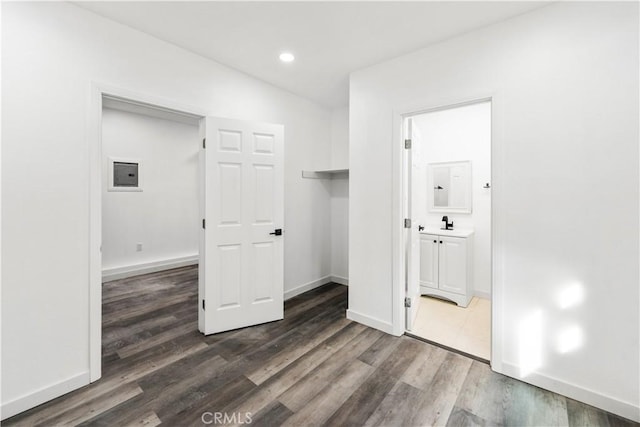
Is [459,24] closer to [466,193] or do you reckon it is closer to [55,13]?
[466,193]

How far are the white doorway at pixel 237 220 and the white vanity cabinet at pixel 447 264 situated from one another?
193 centimetres

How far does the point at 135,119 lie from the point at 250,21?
3.70m

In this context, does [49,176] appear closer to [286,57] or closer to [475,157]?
[286,57]

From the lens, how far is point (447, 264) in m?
3.39

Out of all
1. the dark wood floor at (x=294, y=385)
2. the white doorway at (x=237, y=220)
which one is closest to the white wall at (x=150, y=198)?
the dark wood floor at (x=294, y=385)

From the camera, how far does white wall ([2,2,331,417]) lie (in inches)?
65.2

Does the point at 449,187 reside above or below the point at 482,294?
above

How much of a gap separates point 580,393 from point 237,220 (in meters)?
2.94

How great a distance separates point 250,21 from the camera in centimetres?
209

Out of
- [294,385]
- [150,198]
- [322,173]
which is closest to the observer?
[294,385]

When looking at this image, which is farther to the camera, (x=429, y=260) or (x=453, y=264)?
(x=429, y=260)

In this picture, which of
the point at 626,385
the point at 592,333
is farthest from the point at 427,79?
the point at 626,385

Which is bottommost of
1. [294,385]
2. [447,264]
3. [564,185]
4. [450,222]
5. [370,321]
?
[294,385]

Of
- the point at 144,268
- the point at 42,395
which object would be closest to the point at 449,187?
the point at 42,395
